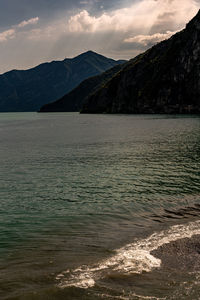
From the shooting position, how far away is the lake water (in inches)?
484

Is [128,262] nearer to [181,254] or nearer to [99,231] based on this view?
[181,254]

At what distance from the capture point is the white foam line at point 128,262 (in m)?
12.8

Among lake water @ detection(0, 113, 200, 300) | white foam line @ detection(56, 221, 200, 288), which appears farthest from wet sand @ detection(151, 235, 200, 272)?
white foam line @ detection(56, 221, 200, 288)

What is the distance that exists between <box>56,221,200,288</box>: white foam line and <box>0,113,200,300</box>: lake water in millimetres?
47

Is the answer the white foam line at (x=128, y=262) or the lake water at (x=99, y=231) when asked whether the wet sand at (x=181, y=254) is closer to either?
the lake water at (x=99, y=231)

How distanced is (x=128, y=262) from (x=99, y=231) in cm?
501

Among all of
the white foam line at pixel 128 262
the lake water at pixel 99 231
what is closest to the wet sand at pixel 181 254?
the lake water at pixel 99 231

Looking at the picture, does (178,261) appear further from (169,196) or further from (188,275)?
(169,196)

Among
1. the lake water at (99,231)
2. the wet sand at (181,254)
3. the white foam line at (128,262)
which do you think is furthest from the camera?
the wet sand at (181,254)

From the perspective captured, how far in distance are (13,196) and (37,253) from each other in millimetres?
12355

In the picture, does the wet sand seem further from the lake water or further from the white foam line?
the white foam line

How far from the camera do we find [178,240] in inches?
650

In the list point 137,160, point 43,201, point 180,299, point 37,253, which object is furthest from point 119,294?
point 137,160

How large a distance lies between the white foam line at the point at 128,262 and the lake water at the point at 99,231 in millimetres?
47
